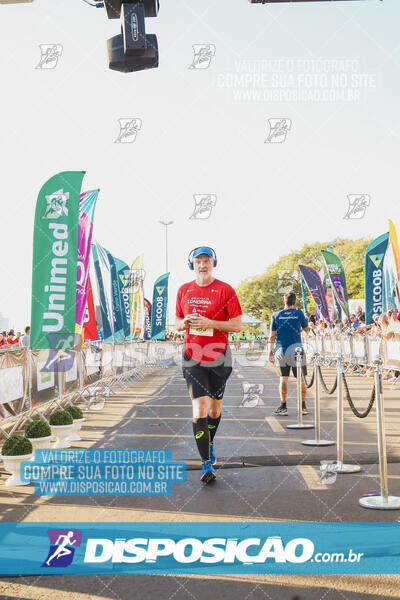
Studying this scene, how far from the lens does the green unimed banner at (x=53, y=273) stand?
9.32 metres

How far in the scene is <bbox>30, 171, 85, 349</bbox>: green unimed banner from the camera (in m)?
9.32

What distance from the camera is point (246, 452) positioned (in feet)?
24.8

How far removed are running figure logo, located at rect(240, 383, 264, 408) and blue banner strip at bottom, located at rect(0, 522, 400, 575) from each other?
8.39 metres

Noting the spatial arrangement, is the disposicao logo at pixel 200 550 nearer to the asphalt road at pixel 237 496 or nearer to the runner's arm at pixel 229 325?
the asphalt road at pixel 237 496

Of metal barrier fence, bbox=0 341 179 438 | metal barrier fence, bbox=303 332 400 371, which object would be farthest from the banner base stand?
metal barrier fence, bbox=303 332 400 371

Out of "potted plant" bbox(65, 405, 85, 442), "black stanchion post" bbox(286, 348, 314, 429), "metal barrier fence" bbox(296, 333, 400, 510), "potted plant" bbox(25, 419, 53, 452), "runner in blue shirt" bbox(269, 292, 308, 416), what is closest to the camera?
"metal barrier fence" bbox(296, 333, 400, 510)

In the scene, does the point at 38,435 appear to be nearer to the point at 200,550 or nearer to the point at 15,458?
the point at 15,458

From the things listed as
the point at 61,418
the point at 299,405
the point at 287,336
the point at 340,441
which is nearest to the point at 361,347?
the point at 287,336

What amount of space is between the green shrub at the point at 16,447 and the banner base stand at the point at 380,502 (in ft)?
11.0

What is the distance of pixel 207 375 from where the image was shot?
6355 mm

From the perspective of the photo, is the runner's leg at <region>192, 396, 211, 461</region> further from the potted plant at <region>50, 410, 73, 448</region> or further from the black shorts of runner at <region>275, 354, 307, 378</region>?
the black shorts of runner at <region>275, 354, 307, 378</region>

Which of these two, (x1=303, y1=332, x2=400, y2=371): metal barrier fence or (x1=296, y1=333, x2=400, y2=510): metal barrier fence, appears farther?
(x1=303, y1=332, x2=400, y2=371): metal barrier fence

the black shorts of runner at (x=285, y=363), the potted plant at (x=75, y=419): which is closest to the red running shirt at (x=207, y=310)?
the potted plant at (x=75, y=419)

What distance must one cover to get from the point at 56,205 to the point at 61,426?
11.3 ft
